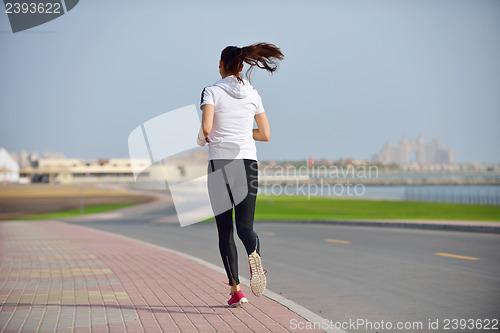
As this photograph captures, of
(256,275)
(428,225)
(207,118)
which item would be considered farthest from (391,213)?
(207,118)

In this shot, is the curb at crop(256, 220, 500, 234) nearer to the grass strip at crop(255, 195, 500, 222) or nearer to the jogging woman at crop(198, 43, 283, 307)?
the grass strip at crop(255, 195, 500, 222)

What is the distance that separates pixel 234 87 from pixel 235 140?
466 mm

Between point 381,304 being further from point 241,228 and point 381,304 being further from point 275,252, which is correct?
point 275,252

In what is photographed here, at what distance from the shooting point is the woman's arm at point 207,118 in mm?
5539

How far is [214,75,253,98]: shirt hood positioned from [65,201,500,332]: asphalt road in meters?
2.24

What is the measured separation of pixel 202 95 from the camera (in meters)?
Result: 5.66

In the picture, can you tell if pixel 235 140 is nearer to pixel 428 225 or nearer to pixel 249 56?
pixel 249 56

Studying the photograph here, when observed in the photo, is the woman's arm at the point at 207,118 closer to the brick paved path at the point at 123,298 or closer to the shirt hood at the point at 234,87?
the shirt hood at the point at 234,87

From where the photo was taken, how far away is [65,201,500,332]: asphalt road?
641 cm

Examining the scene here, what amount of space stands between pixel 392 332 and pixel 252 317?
3.96ft

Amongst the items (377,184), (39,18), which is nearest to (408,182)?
(377,184)

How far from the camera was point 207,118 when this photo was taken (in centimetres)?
555

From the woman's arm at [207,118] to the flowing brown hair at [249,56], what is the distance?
0.39 metres

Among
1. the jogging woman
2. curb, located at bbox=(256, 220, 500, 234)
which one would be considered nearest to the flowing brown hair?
the jogging woman
